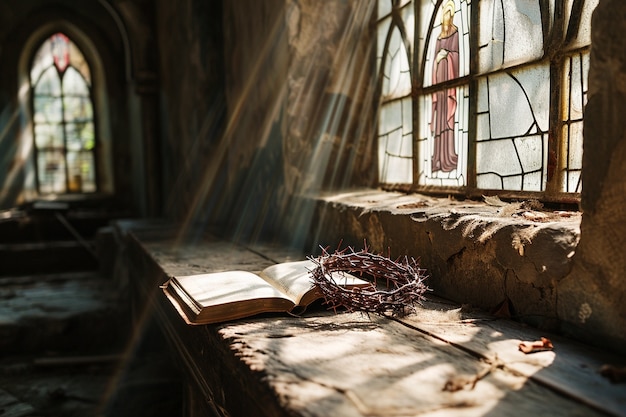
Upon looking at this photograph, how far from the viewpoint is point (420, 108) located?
2.89 meters

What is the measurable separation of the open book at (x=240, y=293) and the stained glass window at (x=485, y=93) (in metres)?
0.84

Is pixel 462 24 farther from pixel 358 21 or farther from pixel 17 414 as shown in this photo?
pixel 17 414

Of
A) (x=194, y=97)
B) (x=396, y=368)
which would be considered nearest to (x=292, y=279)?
(x=396, y=368)

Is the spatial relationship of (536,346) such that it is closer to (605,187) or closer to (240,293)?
(605,187)

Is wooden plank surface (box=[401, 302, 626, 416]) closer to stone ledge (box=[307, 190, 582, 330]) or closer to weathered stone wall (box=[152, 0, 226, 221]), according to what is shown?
stone ledge (box=[307, 190, 582, 330])

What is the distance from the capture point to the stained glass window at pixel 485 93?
6.23ft

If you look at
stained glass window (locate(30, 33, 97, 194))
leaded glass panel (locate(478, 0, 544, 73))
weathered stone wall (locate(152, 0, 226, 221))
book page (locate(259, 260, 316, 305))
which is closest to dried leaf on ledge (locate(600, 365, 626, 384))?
book page (locate(259, 260, 316, 305))

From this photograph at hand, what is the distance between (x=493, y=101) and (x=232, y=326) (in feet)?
4.74

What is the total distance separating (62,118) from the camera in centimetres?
975

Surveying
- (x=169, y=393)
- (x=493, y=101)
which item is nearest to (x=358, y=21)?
(x=493, y=101)

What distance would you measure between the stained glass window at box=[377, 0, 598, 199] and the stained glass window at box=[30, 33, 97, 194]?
8.02 meters

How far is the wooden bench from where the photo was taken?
108 centimetres

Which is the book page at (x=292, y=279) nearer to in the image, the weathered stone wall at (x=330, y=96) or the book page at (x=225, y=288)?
the book page at (x=225, y=288)

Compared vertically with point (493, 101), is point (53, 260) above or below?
below
